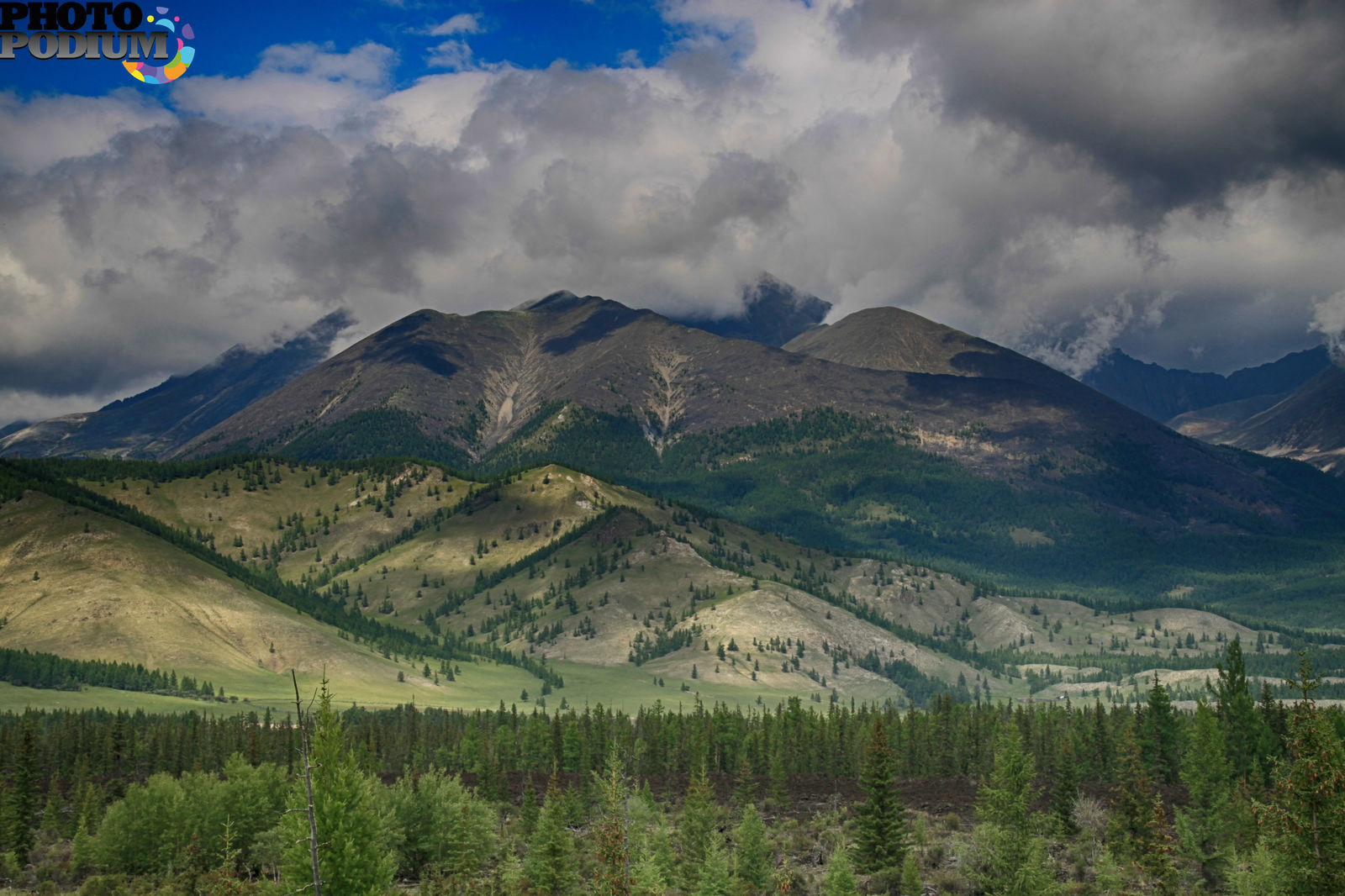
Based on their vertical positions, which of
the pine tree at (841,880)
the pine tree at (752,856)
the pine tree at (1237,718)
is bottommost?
the pine tree at (752,856)

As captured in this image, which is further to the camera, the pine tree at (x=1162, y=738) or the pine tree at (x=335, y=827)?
the pine tree at (x=1162, y=738)

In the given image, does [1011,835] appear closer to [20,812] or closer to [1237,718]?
[1237,718]

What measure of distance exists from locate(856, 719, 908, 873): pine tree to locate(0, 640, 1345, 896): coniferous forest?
203mm

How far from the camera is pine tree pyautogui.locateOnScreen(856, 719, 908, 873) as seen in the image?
3905 inches

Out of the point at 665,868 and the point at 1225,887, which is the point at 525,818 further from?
the point at 1225,887

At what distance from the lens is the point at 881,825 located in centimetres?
10000

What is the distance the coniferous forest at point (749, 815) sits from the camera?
209 ft

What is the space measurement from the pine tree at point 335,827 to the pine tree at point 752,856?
40265 mm

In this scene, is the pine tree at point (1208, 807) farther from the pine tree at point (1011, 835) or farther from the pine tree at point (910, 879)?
the pine tree at point (910, 879)

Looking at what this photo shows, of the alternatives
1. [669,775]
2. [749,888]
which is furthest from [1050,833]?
[669,775]

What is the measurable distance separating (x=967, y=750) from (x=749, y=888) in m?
87.4

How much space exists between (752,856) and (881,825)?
11.9 m

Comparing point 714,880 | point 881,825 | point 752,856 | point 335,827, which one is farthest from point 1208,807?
point 335,827

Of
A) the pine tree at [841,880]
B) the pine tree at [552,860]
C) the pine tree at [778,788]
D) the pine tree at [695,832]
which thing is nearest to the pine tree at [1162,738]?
the pine tree at [778,788]
